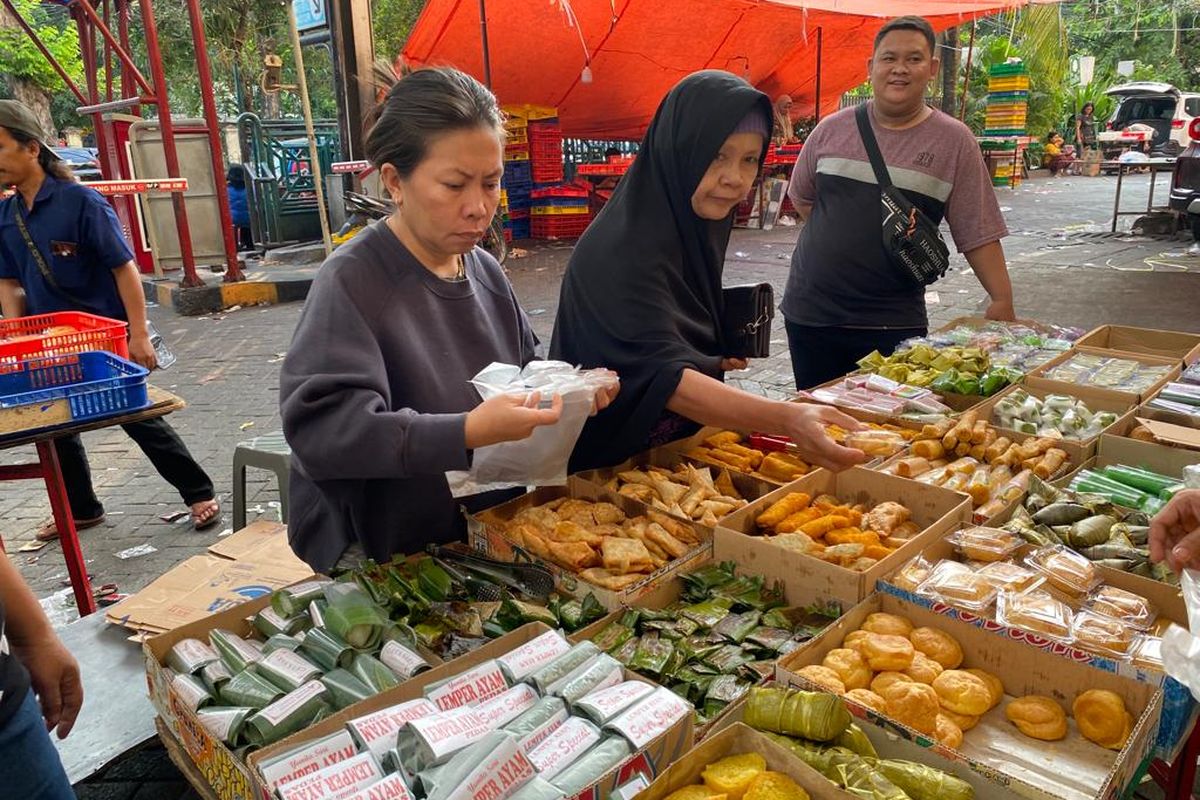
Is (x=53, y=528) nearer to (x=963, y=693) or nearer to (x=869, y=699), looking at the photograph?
(x=869, y=699)

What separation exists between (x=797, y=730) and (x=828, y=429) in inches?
56.4

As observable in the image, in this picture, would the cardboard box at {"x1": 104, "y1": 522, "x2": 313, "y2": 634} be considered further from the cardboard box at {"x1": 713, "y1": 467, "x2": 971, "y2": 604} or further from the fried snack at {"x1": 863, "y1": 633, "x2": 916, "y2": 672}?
the fried snack at {"x1": 863, "y1": 633, "x2": 916, "y2": 672}

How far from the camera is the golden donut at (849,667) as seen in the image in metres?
1.60

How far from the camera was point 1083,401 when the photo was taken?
3.11 metres

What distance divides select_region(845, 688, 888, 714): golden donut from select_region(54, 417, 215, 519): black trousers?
13.6 feet

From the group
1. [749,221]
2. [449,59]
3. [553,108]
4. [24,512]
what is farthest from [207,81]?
[749,221]

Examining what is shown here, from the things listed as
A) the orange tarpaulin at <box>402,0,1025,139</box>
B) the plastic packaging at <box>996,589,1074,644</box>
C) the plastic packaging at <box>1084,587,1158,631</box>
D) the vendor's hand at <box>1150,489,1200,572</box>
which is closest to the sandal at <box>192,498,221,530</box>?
the plastic packaging at <box>996,589,1074,644</box>

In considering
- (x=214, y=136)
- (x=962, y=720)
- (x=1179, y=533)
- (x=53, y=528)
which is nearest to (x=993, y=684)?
(x=962, y=720)

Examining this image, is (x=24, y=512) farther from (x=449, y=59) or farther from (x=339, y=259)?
(x=449, y=59)

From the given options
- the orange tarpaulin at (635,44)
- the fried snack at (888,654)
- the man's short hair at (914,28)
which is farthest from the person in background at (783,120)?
the fried snack at (888,654)

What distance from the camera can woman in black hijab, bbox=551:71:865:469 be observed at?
2320mm

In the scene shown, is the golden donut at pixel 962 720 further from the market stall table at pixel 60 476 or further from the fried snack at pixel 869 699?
the market stall table at pixel 60 476

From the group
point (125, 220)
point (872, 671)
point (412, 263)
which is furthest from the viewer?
point (125, 220)

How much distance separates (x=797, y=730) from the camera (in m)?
1.39
